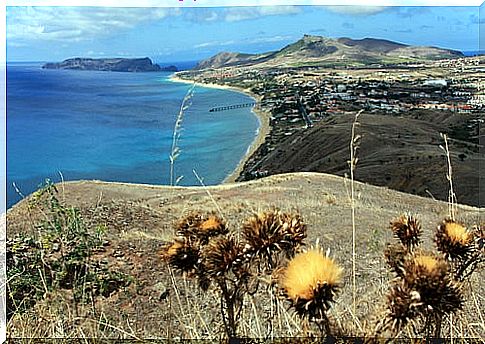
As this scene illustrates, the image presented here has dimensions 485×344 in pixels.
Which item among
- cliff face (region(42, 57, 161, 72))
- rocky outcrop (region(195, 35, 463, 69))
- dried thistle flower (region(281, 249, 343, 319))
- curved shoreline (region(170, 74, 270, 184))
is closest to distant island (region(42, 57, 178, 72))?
cliff face (region(42, 57, 161, 72))

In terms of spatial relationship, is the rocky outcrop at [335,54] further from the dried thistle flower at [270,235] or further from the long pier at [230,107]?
the dried thistle flower at [270,235]

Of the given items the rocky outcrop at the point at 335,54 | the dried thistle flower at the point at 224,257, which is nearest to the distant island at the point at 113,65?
the rocky outcrop at the point at 335,54

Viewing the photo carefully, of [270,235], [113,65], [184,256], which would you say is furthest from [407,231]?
[113,65]

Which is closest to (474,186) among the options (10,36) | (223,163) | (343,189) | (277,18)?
(343,189)

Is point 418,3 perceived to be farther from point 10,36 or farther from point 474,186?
point 474,186

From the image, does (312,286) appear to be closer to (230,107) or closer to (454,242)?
(454,242)

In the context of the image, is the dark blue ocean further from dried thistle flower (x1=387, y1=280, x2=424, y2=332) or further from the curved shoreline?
dried thistle flower (x1=387, y1=280, x2=424, y2=332)
